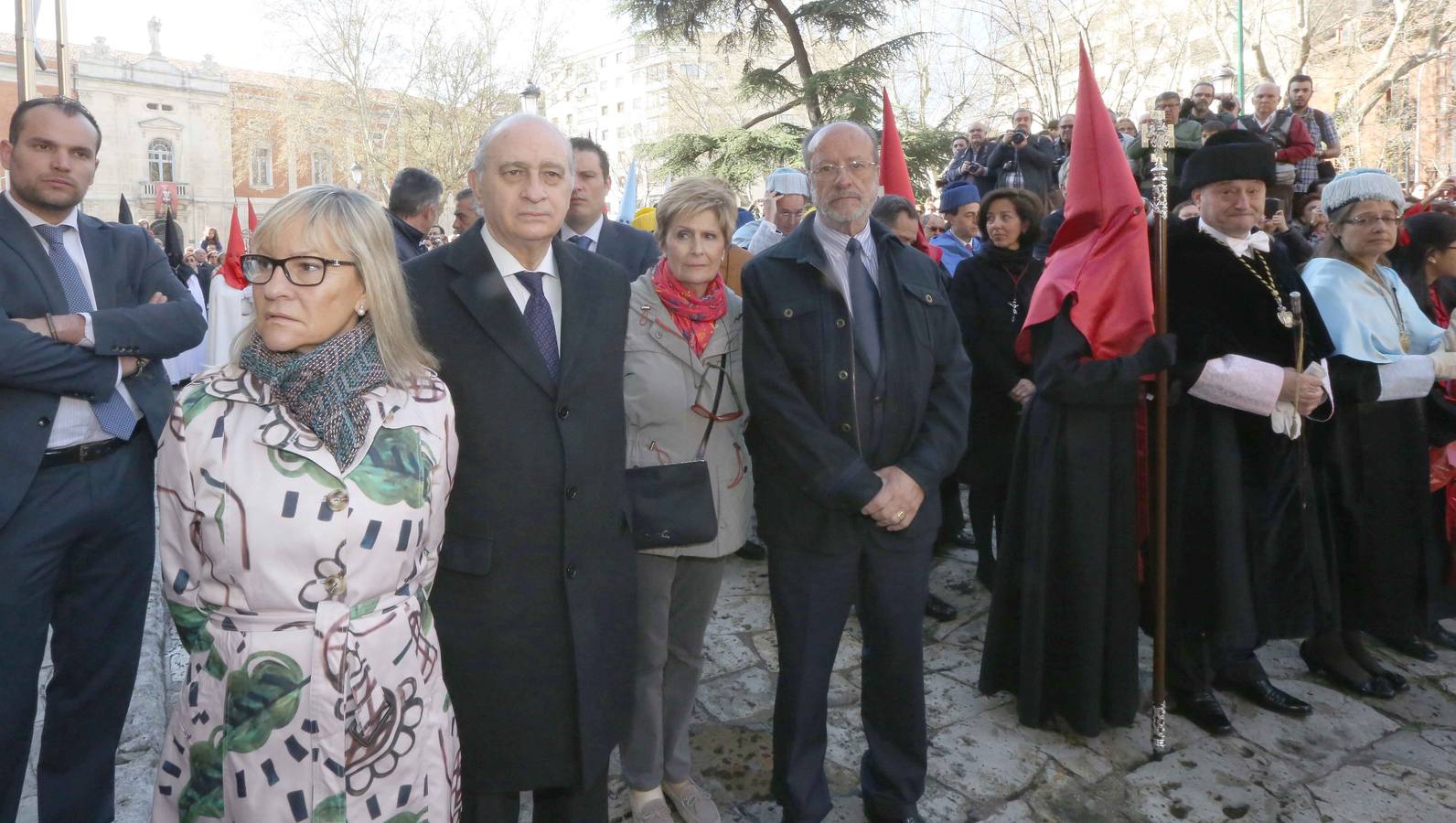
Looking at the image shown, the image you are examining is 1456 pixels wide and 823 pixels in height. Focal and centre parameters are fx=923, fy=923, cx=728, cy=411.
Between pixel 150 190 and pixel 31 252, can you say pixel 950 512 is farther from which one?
pixel 150 190

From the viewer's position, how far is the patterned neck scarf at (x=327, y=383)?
5.95ft

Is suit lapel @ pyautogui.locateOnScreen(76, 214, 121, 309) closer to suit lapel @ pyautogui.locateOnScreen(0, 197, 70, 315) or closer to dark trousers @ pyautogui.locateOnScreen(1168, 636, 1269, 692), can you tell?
suit lapel @ pyautogui.locateOnScreen(0, 197, 70, 315)

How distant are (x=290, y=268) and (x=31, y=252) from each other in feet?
4.89

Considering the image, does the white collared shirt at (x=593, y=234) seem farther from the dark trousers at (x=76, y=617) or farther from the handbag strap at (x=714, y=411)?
the dark trousers at (x=76, y=617)

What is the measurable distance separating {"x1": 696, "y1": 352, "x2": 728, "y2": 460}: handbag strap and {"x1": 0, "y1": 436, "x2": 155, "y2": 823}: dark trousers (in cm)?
172

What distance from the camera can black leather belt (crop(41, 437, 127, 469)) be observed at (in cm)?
272

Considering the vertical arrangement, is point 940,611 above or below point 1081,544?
below

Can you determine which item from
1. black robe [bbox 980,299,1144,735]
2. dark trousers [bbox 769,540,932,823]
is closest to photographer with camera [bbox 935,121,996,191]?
black robe [bbox 980,299,1144,735]

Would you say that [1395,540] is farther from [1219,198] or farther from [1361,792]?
[1219,198]

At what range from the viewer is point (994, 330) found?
16.4ft

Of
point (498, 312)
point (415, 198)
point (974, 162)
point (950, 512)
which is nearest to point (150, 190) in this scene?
point (974, 162)

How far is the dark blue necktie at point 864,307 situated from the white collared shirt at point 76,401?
2.27 meters


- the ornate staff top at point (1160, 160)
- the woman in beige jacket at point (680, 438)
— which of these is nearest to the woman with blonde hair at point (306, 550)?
the woman in beige jacket at point (680, 438)

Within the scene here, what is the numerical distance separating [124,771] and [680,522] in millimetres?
2335
